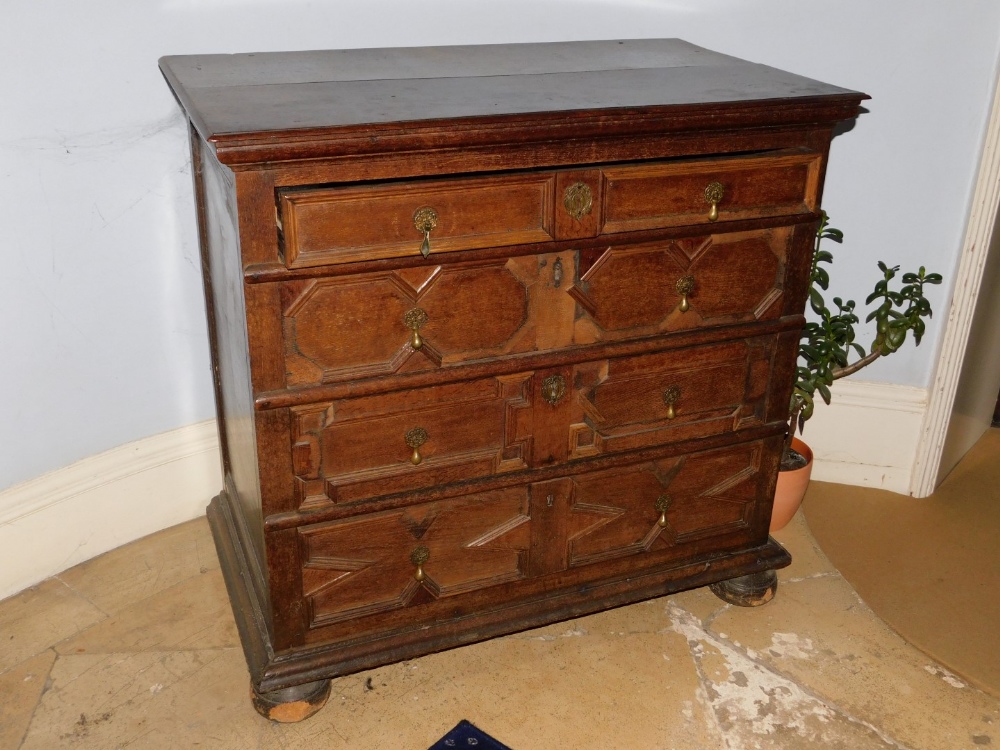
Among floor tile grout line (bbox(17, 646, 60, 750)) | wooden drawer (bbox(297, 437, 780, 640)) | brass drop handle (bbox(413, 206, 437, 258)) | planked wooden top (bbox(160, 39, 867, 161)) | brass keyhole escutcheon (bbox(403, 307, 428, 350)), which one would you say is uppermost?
planked wooden top (bbox(160, 39, 867, 161))

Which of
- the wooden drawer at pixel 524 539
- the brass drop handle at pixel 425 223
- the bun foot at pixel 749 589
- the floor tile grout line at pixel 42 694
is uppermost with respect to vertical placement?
the brass drop handle at pixel 425 223

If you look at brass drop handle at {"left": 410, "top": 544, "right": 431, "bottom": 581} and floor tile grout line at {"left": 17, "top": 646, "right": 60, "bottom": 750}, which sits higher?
brass drop handle at {"left": 410, "top": 544, "right": 431, "bottom": 581}

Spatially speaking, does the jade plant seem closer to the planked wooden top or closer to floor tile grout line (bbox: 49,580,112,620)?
the planked wooden top

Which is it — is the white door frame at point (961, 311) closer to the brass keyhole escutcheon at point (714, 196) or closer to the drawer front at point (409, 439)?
the brass keyhole escutcheon at point (714, 196)

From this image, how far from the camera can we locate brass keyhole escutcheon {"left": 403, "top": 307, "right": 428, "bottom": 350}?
1.79m

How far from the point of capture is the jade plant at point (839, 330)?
8.38ft

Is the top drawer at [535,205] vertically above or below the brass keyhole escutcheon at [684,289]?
above

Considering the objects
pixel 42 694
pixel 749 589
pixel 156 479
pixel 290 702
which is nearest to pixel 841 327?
pixel 749 589

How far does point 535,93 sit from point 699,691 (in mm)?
1261

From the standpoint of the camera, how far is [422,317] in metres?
1.79

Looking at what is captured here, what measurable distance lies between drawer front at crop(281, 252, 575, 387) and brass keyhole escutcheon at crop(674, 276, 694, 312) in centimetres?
23

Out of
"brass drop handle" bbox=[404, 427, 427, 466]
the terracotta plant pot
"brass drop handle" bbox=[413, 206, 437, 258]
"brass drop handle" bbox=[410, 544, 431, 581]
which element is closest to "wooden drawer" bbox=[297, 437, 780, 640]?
"brass drop handle" bbox=[410, 544, 431, 581]

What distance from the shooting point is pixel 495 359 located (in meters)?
1.89

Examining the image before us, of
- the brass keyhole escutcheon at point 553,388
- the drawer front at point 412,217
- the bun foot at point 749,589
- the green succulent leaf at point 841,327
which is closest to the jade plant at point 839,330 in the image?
the green succulent leaf at point 841,327
